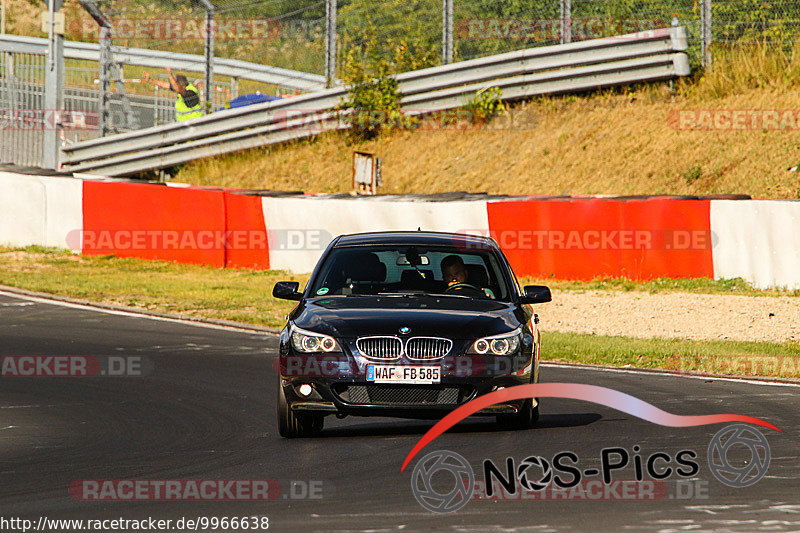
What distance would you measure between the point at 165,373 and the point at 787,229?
967cm

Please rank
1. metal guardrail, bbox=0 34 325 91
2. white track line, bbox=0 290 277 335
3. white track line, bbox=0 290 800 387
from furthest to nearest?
metal guardrail, bbox=0 34 325 91 → white track line, bbox=0 290 277 335 → white track line, bbox=0 290 800 387

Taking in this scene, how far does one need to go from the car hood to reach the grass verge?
16.0ft

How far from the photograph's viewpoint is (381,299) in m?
9.58

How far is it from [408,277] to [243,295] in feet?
33.8

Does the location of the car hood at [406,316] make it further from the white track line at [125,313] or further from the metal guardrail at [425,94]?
the metal guardrail at [425,94]

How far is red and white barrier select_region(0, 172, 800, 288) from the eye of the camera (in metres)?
19.0

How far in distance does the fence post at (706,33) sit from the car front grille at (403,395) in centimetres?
1740

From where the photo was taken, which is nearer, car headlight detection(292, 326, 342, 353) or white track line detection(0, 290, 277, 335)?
car headlight detection(292, 326, 342, 353)

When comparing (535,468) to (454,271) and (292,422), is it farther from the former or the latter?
(454,271)

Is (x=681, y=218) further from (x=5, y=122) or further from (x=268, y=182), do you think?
(x=5, y=122)
